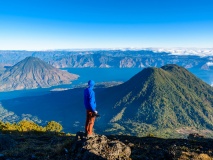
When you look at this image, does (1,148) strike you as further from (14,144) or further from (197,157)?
(197,157)

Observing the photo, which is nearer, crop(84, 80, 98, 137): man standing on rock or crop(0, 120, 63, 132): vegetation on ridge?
crop(84, 80, 98, 137): man standing on rock

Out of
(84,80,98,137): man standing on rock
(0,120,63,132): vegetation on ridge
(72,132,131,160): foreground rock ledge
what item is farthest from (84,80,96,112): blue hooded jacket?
(0,120,63,132): vegetation on ridge

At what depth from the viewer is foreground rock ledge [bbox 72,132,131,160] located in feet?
46.8

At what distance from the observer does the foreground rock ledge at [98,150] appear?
14.3 meters

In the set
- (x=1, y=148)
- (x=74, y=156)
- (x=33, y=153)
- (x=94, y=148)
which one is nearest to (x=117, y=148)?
(x=94, y=148)

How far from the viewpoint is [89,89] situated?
17.6 m

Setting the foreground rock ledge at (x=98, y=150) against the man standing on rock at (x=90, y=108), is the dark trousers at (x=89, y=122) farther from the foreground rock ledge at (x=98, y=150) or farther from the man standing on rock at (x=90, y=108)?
the foreground rock ledge at (x=98, y=150)

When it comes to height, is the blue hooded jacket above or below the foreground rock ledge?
above

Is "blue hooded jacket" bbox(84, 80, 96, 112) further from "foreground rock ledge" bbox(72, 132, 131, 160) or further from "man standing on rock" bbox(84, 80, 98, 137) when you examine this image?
"foreground rock ledge" bbox(72, 132, 131, 160)

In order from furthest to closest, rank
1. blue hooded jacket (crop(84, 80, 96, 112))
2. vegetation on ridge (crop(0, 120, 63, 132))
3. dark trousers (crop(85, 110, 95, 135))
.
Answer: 1. vegetation on ridge (crop(0, 120, 63, 132))
2. dark trousers (crop(85, 110, 95, 135))
3. blue hooded jacket (crop(84, 80, 96, 112))

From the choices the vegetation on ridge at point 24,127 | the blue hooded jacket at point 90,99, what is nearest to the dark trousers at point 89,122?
the blue hooded jacket at point 90,99

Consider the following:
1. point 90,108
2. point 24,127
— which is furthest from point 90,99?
point 24,127

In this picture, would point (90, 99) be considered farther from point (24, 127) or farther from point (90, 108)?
point (24, 127)

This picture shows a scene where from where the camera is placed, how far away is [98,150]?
14.7 metres
